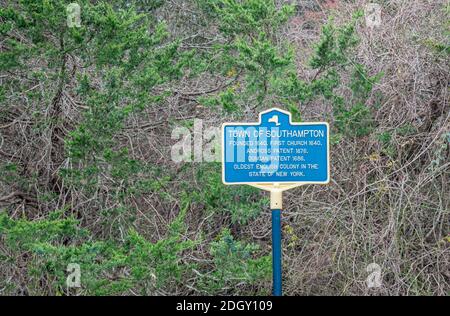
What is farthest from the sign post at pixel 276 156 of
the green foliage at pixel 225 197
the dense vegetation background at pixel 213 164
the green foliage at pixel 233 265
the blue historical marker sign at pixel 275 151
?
the green foliage at pixel 225 197

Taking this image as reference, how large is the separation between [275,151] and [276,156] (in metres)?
0.03

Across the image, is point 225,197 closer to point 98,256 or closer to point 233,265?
→ point 233,265

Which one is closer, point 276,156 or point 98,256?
point 276,156

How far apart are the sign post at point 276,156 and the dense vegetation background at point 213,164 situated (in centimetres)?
73

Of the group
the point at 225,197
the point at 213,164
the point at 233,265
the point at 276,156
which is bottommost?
the point at 233,265

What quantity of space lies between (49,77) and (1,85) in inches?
15.8

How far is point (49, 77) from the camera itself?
6.35 meters

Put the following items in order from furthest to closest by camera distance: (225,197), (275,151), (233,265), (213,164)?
(213,164) < (225,197) < (233,265) < (275,151)

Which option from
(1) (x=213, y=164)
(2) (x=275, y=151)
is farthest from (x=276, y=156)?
(1) (x=213, y=164)

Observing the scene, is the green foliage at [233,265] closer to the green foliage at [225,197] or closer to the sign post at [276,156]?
the green foliage at [225,197]

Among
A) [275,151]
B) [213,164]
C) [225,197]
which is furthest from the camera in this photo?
[213,164]

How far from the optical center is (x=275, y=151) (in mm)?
5066
